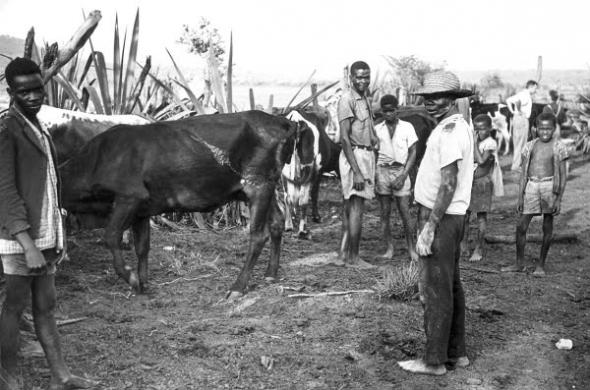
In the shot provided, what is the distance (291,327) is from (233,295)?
3.06 feet

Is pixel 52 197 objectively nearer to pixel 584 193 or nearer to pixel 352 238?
pixel 352 238

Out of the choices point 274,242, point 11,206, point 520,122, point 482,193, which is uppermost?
point 11,206

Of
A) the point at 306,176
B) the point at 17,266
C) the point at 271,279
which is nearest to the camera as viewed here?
the point at 17,266

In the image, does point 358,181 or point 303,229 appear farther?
point 303,229

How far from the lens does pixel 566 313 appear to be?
20.3 feet

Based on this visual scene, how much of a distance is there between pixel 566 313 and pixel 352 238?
2.27m

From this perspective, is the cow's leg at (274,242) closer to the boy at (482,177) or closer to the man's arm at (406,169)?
the man's arm at (406,169)

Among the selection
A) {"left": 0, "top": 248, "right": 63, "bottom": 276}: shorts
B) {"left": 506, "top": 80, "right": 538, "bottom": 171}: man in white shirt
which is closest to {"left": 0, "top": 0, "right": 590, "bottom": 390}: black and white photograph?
{"left": 0, "top": 248, "right": 63, "bottom": 276}: shorts

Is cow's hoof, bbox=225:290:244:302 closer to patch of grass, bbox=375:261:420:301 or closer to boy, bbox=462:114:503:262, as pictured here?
patch of grass, bbox=375:261:420:301

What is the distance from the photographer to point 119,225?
6203 mm

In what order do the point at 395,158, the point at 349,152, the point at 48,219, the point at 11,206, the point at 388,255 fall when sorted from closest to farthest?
the point at 11,206 < the point at 48,219 < the point at 349,152 < the point at 395,158 < the point at 388,255

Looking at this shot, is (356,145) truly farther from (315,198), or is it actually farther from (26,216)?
(26,216)

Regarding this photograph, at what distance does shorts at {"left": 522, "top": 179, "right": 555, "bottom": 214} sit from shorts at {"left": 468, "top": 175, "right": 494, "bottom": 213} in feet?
2.10

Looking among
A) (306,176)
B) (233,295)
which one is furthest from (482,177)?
(233,295)
